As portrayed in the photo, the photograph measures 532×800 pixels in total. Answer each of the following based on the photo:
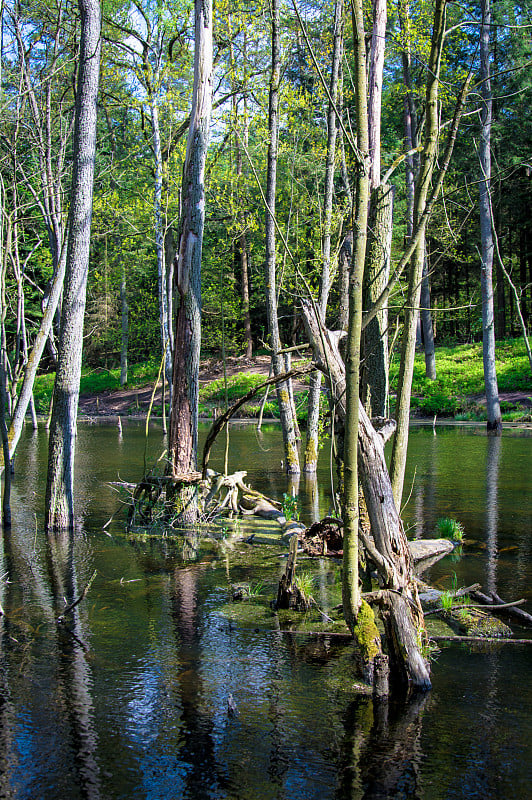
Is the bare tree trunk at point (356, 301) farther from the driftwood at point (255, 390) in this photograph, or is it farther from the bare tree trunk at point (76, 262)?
the bare tree trunk at point (76, 262)

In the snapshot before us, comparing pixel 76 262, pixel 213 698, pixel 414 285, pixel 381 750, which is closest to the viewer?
pixel 381 750

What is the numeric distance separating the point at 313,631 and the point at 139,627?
1527 mm

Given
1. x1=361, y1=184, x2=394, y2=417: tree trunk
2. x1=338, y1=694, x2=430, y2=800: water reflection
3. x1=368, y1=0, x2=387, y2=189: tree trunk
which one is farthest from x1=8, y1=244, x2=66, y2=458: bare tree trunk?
x1=338, y1=694, x2=430, y2=800: water reflection

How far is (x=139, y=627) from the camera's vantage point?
598 cm

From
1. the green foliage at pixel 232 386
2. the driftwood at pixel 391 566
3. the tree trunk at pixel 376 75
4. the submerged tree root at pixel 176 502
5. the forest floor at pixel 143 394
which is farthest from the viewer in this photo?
the forest floor at pixel 143 394

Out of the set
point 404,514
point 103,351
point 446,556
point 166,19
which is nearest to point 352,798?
point 446,556

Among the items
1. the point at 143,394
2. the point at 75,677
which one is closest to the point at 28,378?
the point at 75,677

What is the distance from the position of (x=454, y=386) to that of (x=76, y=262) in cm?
2053

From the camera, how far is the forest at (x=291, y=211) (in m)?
4.74

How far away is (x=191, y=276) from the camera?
32.5ft

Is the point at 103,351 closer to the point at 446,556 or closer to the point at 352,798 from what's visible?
the point at 446,556

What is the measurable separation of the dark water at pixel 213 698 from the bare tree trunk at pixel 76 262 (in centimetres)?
128

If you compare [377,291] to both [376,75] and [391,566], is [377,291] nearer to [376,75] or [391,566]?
[376,75]

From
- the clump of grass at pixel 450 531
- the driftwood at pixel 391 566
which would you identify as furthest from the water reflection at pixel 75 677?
the clump of grass at pixel 450 531
